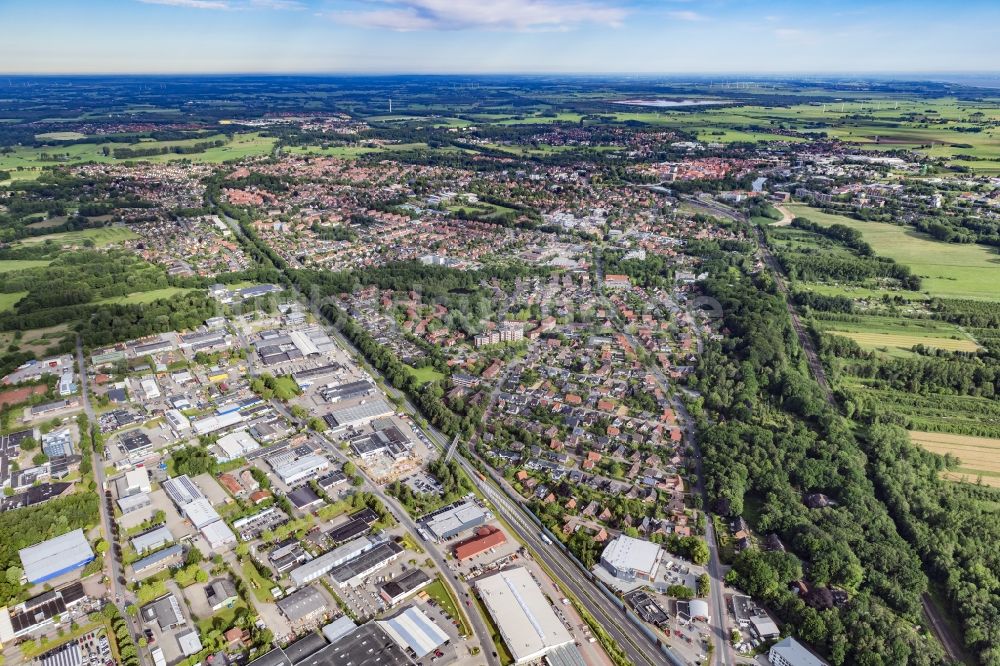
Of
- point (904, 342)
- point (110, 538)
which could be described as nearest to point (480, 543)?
point (110, 538)

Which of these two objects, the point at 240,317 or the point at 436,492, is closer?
the point at 436,492

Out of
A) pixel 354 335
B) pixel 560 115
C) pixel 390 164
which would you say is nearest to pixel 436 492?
pixel 354 335

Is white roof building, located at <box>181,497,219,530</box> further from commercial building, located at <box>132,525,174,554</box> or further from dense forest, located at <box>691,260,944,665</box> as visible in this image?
dense forest, located at <box>691,260,944,665</box>

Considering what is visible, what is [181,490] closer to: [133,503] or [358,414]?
[133,503]

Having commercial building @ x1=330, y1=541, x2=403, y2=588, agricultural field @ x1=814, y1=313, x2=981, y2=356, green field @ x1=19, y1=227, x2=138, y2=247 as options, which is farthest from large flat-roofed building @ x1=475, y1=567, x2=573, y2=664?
green field @ x1=19, y1=227, x2=138, y2=247

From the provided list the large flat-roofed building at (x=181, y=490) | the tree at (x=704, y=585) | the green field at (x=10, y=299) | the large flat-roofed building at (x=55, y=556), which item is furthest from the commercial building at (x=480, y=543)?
the green field at (x=10, y=299)

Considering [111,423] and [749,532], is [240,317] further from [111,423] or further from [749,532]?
[749,532]

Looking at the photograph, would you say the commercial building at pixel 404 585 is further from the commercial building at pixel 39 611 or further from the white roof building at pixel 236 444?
the white roof building at pixel 236 444
